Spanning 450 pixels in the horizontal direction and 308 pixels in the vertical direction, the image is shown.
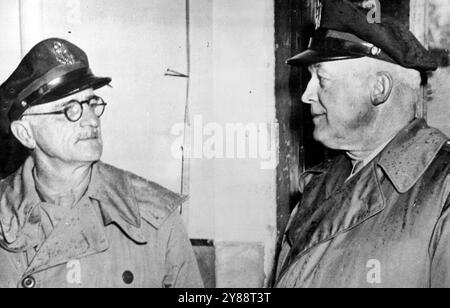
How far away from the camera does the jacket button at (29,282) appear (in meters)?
1.69

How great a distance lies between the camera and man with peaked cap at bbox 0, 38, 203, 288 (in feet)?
5.61

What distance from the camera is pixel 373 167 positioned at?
1640mm

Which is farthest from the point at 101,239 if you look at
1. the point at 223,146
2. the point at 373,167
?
the point at 373,167

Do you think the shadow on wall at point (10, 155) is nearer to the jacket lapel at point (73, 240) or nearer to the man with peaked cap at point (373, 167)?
the jacket lapel at point (73, 240)

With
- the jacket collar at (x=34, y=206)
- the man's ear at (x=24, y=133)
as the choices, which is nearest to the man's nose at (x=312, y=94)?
the jacket collar at (x=34, y=206)

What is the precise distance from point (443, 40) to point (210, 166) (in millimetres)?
937

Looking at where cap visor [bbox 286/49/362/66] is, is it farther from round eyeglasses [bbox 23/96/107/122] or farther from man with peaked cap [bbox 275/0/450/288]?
round eyeglasses [bbox 23/96/107/122]

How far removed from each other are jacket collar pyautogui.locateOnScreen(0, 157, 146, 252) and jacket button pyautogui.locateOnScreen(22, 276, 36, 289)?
0.09 m

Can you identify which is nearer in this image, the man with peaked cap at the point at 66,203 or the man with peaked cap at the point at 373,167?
the man with peaked cap at the point at 373,167

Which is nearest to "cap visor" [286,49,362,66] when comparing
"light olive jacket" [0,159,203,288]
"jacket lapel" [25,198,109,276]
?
"light olive jacket" [0,159,203,288]

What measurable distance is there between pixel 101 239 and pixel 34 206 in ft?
0.75

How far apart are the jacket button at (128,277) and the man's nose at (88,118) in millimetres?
477

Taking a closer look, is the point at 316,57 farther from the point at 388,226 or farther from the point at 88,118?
the point at 88,118
